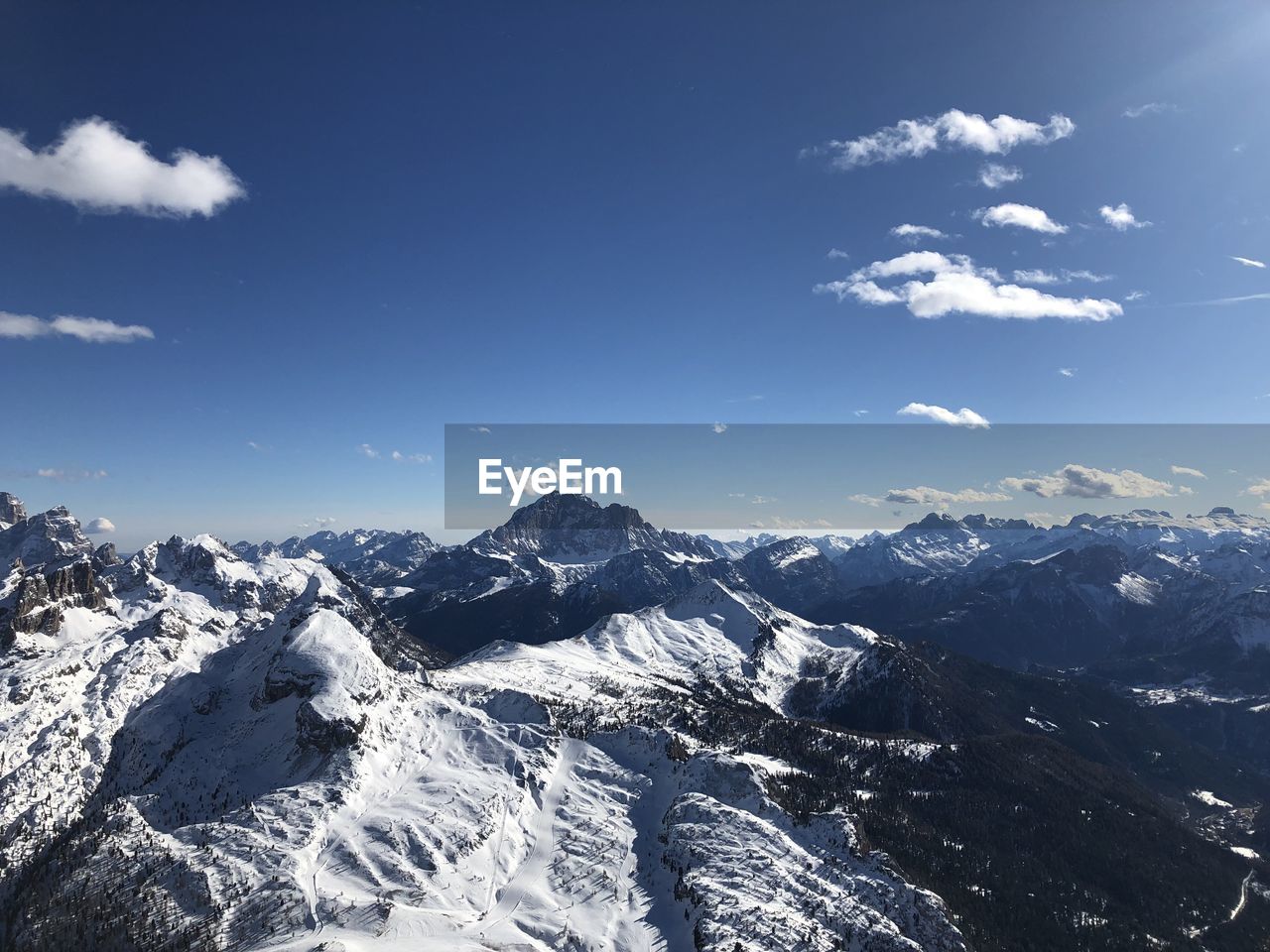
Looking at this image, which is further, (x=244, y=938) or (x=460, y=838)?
(x=460, y=838)

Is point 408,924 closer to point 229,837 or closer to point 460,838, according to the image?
point 460,838

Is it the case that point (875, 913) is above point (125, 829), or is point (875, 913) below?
below

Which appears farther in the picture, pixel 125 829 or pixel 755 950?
pixel 125 829

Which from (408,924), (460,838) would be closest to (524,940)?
(408,924)

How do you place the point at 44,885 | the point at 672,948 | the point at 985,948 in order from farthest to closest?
the point at 985,948 < the point at 44,885 < the point at 672,948

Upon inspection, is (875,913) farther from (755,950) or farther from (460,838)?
(460,838)

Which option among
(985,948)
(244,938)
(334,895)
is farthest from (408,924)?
(985,948)

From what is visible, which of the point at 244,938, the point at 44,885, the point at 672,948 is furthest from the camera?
the point at 44,885


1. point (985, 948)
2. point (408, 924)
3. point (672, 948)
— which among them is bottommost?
point (985, 948)

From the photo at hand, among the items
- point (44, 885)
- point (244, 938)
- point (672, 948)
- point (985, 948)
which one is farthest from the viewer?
point (985, 948)
